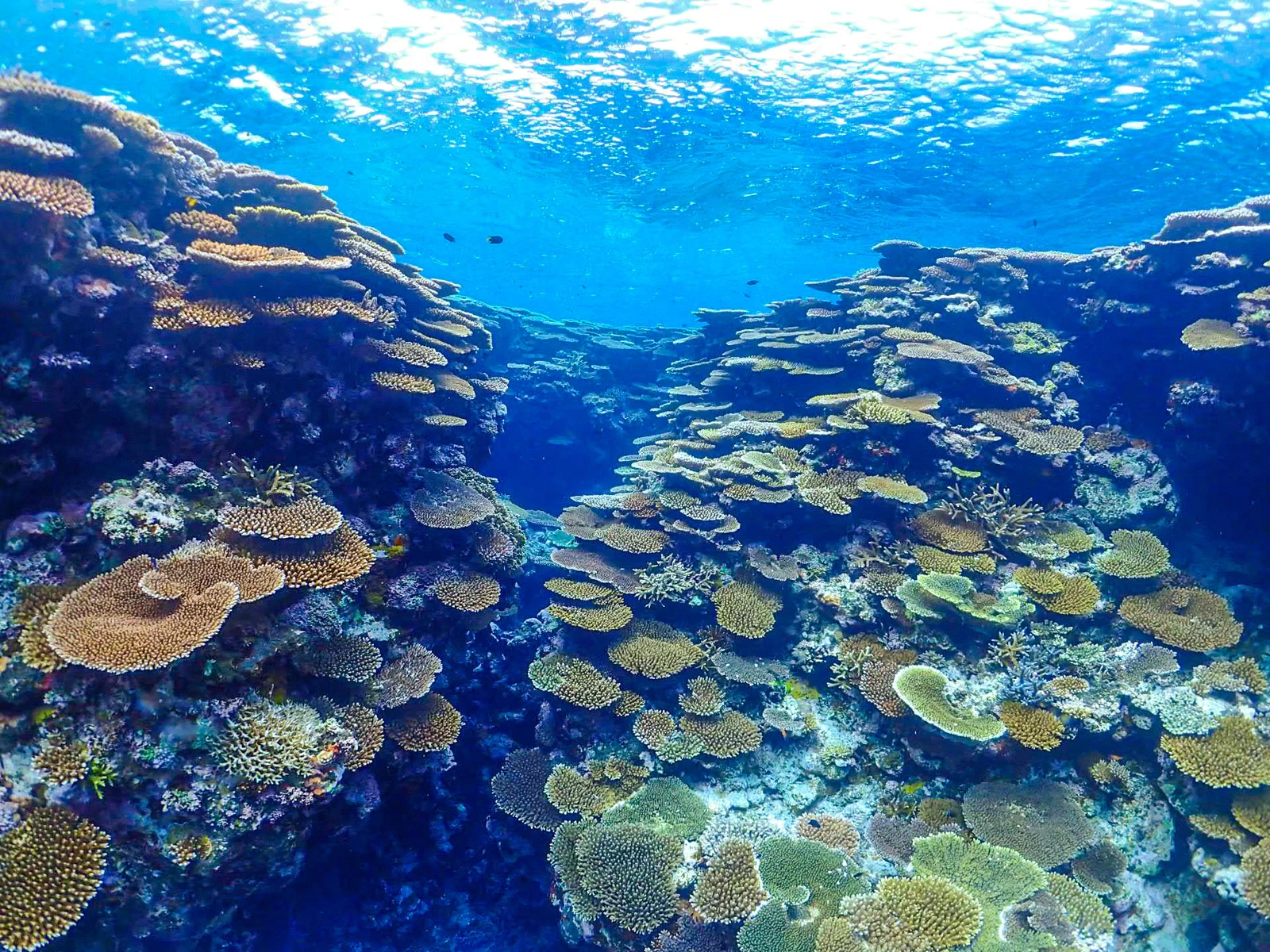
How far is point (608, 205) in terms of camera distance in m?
34.1

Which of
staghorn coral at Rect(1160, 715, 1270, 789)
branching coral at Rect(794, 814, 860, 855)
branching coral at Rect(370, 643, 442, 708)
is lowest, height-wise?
branching coral at Rect(794, 814, 860, 855)

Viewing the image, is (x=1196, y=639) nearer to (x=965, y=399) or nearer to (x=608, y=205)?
(x=965, y=399)

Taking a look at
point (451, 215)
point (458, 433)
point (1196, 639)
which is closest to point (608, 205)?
point (451, 215)

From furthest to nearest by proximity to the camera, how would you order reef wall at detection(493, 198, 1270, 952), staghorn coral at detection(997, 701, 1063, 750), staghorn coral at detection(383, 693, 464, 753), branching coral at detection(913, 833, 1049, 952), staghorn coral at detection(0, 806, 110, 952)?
1. staghorn coral at detection(383, 693, 464, 753)
2. staghorn coral at detection(997, 701, 1063, 750)
3. reef wall at detection(493, 198, 1270, 952)
4. branching coral at detection(913, 833, 1049, 952)
5. staghorn coral at detection(0, 806, 110, 952)

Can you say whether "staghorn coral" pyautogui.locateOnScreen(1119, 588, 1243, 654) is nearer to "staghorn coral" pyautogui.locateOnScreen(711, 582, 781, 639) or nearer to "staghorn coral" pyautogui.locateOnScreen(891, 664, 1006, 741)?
"staghorn coral" pyautogui.locateOnScreen(891, 664, 1006, 741)

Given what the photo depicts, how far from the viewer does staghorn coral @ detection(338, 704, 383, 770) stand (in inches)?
223

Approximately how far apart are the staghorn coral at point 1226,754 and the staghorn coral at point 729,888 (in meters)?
4.53

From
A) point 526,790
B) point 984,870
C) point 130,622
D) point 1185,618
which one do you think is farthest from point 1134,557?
point 130,622

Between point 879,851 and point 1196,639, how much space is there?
15.7ft

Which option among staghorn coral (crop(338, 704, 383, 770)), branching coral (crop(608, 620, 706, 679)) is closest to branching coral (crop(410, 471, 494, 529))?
staghorn coral (crop(338, 704, 383, 770))

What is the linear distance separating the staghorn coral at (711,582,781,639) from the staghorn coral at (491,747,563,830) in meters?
2.99

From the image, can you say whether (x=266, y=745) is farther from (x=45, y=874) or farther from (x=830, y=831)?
(x=830, y=831)

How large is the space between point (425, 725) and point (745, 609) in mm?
4332

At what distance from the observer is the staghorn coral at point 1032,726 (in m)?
6.26
